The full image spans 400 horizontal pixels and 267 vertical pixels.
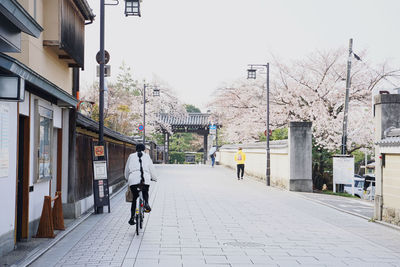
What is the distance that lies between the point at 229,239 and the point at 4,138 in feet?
14.8

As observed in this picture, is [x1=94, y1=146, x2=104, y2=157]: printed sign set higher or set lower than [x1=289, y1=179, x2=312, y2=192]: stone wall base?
higher

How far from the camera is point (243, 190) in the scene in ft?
68.0

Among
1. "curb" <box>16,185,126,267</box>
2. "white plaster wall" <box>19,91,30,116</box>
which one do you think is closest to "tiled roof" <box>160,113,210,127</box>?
"curb" <box>16,185,126,267</box>

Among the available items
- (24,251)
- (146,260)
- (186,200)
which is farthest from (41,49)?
(186,200)

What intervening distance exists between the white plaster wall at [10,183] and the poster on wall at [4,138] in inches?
3.7

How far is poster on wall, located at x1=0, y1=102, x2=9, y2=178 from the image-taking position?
23.7 ft

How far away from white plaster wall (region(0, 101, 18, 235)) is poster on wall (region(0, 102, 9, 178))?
3.7 inches

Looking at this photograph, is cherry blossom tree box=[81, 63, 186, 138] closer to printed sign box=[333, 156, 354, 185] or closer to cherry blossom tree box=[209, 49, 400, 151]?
cherry blossom tree box=[209, 49, 400, 151]

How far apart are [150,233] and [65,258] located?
258 centimetres

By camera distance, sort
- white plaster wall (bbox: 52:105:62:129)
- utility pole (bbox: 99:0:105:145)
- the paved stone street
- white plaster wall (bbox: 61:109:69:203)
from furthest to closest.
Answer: utility pole (bbox: 99:0:105:145) < white plaster wall (bbox: 61:109:69:203) < white plaster wall (bbox: 52:105:62:129) < the paved stone street

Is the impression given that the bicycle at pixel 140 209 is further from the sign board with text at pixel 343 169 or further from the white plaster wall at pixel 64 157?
the sign board with text at pixel 343 169

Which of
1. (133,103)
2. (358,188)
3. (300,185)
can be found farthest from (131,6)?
(133,103)

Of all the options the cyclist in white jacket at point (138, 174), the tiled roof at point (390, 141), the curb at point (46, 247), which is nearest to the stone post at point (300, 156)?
the tiled roof at point (390, 141)

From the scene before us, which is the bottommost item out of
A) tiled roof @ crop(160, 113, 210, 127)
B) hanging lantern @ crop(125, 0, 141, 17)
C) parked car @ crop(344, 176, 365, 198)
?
parked car @ crop(344, 176, 365, 198)
